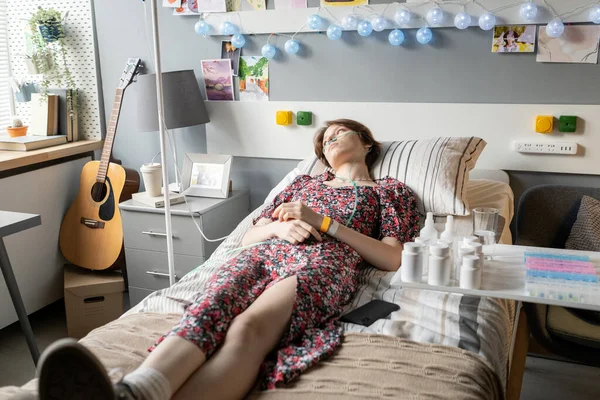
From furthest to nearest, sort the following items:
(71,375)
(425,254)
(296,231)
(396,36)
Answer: (396,36) → (296,231) → (425,254) → (71,375)

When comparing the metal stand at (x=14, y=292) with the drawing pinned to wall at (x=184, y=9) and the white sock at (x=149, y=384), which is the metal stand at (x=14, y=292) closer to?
the white sock at (x=149, y=384)

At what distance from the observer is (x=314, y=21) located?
2.64 metres

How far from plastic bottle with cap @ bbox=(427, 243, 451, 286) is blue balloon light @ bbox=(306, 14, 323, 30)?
150 centimetres

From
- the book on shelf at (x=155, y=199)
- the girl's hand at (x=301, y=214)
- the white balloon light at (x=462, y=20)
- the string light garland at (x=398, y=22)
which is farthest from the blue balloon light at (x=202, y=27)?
the girl's hand at (x=301, y=214)

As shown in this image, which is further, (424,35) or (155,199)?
(155,199)

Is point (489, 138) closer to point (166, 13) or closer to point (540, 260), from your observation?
point (540, 260)

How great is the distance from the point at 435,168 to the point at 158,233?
1.25 m

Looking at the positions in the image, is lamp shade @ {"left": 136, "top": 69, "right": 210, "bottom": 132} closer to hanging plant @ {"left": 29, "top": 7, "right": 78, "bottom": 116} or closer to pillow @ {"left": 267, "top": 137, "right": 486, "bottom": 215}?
hanging plant @ {"left": 29, "top": 7, "right": 78, "bottom": 116}

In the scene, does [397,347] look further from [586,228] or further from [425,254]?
[586,228]

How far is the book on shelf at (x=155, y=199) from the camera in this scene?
2.72 metres

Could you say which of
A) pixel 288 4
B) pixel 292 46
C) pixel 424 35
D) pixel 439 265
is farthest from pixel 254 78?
pixel 439 265

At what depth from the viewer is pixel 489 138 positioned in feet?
8.36

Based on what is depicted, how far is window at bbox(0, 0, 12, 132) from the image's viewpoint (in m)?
3.25

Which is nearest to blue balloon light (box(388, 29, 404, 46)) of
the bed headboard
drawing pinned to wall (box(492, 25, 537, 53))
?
the bed headboard
